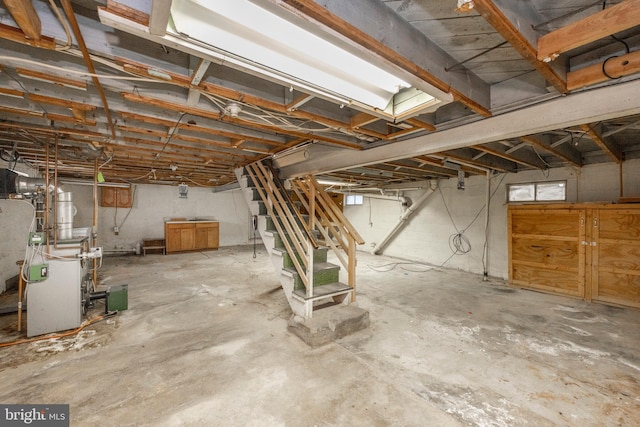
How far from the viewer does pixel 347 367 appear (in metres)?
2.23

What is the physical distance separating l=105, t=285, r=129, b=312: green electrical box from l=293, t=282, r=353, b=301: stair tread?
2268 millimetres

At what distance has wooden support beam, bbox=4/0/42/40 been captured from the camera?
96 cm

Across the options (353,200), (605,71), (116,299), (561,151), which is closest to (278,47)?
(605,71)

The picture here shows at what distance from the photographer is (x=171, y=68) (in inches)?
59.4

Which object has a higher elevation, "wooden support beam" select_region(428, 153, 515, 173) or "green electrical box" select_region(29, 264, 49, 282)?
"wooden support beam" select_region(428, 153, 515, 173)

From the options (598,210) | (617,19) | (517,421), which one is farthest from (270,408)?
(598,210)

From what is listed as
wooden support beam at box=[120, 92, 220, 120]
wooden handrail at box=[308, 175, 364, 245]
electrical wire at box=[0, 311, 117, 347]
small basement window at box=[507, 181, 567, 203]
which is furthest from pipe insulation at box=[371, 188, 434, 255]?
electrical wire at box=[0, 311, 117, 347]

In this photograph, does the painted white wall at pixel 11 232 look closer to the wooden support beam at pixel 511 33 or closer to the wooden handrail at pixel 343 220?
the wooden handrail at pixel 343 220

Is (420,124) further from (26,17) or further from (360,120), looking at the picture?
(26,17)

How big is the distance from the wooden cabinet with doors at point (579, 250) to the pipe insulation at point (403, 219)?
2026 mm

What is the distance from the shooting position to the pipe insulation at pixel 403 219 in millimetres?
6477

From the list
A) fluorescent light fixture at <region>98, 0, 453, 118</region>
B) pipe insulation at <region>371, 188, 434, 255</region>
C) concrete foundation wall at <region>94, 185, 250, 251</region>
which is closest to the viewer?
fluorescent light fixture at <region>98, 0, 453, 118</region>

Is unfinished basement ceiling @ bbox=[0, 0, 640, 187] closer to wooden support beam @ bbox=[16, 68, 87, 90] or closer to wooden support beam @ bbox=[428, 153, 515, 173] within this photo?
wooden support beam @ bbox=[16, 68, 87, 90]

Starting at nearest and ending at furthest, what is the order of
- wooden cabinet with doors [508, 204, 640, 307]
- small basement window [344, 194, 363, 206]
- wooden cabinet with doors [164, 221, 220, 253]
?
wooden cabinet with doors [508, 204, 640, 307], wooden cabinet with doors [164, 221, 220, 253], small basement window [344, 194, 363, 206]
